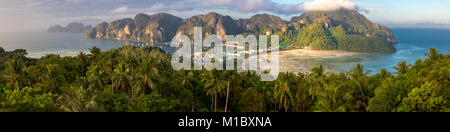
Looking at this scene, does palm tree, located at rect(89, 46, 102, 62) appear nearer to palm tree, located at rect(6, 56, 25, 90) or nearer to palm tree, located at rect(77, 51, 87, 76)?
palm tree, located at rect(77, 51, 87, 76)

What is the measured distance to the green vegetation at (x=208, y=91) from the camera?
16750 millimetres

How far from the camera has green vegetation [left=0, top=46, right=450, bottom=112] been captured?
16750 mm

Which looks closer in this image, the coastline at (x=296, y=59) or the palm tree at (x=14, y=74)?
the palm tree at (x=14, y=74)

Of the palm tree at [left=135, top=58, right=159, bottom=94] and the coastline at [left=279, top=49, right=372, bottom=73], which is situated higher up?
the palm tree at [left=135, top=58, right=159, bottom=94]

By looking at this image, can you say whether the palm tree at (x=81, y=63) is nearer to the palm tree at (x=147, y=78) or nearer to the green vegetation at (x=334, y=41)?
the palm tree at (x=147, y=78)

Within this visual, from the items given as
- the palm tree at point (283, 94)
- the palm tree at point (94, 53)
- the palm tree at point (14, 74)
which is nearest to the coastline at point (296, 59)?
the palm tree at point (94, 53)

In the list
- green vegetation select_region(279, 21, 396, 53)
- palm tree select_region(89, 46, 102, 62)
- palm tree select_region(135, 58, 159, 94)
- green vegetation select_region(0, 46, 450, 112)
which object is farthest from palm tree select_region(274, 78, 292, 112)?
green vegetation select_region(279, 21, 396, 53)

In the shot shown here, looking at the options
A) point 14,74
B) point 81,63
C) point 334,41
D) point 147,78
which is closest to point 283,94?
point 147,78

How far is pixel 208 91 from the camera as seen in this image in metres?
25.4

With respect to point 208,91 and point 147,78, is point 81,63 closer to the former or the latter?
point 147,78
